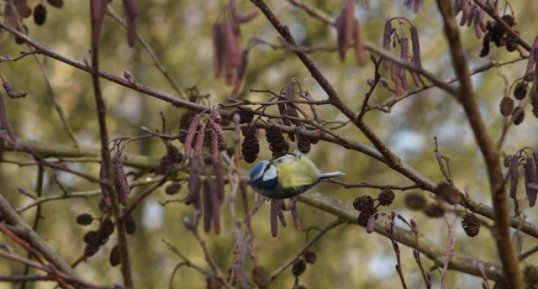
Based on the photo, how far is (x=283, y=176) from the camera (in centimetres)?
144

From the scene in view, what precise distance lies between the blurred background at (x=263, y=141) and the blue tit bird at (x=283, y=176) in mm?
4291

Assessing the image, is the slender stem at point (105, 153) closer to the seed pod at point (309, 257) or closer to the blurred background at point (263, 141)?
the seed pod at point (309, 257)

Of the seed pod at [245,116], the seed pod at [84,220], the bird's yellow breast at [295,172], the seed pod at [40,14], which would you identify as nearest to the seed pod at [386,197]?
the seed pod at [245,116]

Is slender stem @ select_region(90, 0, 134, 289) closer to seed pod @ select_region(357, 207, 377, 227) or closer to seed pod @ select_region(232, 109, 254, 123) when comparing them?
seed pod @ select_region(232, 109, 254, 123)

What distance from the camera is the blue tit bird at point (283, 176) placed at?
1.43 metres

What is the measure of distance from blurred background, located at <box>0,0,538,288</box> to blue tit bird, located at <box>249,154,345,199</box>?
4.29 meters

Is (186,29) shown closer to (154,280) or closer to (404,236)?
(154,280)

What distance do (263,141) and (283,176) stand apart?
4.40 meters

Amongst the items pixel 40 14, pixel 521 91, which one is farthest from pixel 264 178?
pixel 40 14

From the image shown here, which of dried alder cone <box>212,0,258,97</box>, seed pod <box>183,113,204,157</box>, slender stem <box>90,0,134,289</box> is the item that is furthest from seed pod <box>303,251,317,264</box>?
dried alder cone <box>212,0,258,97</box>

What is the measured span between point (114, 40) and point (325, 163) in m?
1.76

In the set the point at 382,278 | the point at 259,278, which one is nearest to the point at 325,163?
the point at 382,278

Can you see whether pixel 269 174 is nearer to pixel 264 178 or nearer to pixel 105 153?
pixel 264 178

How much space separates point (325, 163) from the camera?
6.16m
